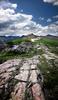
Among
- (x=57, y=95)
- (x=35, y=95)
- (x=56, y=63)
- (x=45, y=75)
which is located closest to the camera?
(x=35, y=95)

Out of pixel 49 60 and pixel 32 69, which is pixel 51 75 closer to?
pixel 32 69

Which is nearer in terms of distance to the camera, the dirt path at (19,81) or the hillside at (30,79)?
the dirt path at (19,81)

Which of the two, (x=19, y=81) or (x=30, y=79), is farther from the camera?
(x=30, y=79)

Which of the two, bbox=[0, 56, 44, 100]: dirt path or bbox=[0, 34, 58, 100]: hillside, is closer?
bbox=[0, 56, 44, 100]: dirt path

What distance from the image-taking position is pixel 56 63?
6319 centimetres

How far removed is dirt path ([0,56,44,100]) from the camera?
43.9 m

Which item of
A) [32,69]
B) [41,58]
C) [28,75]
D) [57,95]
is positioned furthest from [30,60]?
[57,95]

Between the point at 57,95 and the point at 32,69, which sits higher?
the point at 32,69

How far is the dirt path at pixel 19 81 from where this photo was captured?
144 ft

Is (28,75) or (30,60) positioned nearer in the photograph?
(28,75)

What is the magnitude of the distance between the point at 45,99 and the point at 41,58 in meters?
25.0

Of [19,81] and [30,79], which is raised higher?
[30,79]

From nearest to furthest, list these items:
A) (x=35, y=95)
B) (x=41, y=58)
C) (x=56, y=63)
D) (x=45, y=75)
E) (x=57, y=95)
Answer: (x=35, y=95) → (x=57, y=95) → (x=45, y=75) → (x=56, y=63) → (x=41, y=58)

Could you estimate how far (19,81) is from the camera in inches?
1885
